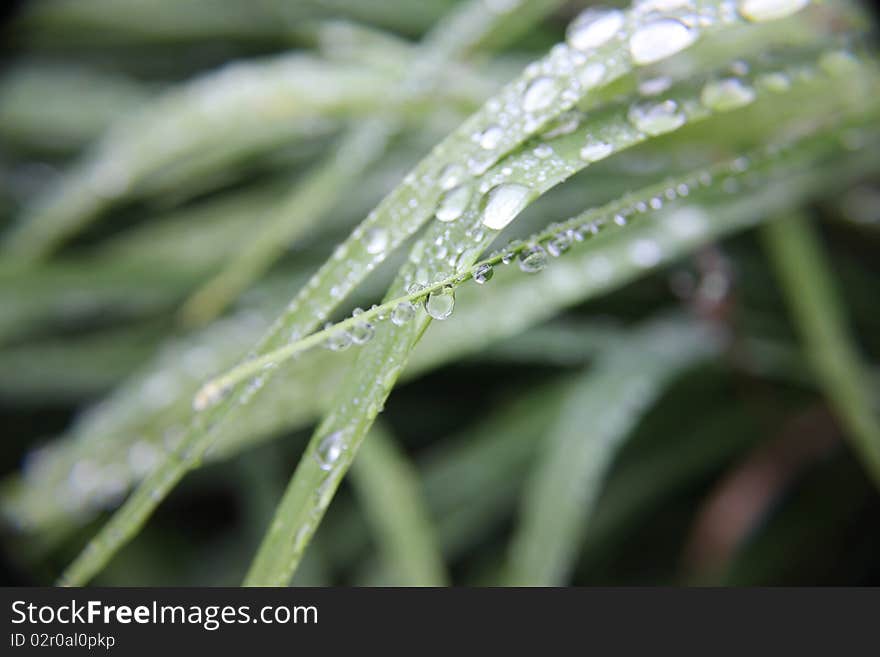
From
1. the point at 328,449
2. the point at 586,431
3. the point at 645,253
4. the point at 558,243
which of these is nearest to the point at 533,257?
the point at 558,243

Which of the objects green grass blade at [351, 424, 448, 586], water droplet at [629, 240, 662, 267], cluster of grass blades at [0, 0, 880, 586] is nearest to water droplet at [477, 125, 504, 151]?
cluster of grass blades at [0, 0, 880, 586]

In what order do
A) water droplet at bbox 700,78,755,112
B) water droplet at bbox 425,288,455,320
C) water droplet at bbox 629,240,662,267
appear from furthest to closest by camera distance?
water droplet at bbox 629,240,662,267, water droplet at bbox 700,78,755,112, water droplet at bbox 425,288,455,320

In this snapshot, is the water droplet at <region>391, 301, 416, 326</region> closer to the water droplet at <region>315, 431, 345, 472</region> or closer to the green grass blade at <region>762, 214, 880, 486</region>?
the water droplet at <region>315, 431, 345, 472</region>

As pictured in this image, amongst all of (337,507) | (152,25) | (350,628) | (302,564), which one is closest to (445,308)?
(350,628)

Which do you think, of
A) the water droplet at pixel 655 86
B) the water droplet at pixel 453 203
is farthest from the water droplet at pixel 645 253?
the water droplet at pixel 453 203

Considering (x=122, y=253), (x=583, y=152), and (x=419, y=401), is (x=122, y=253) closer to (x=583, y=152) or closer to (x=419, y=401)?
(x=419, y=401)
